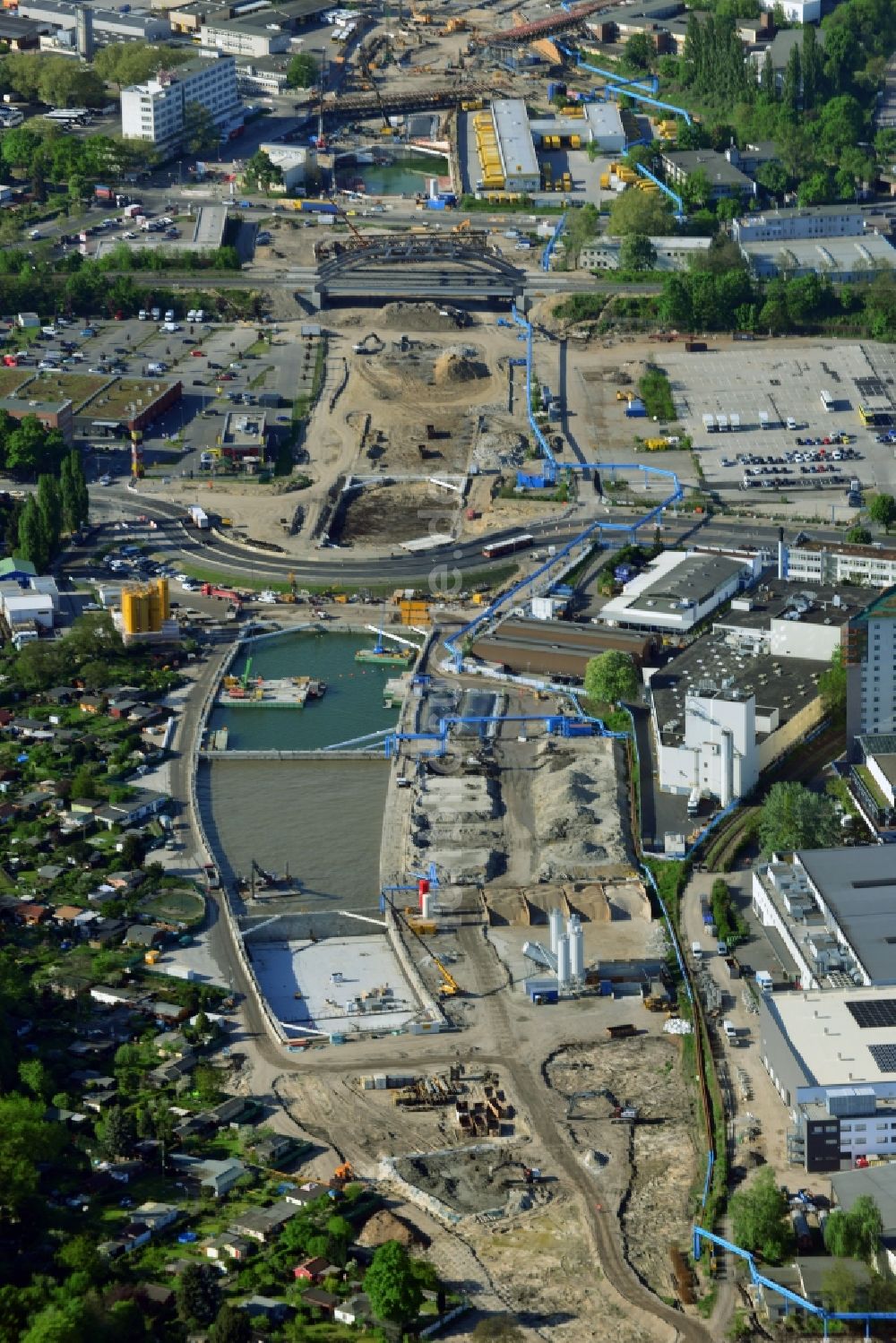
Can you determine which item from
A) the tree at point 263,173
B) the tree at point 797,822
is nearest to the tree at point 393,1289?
the tree at point 797,822

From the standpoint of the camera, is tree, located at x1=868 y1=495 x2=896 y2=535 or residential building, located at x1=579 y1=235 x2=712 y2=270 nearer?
tree, located at x1=868 y1=495 x2=896 y2=535

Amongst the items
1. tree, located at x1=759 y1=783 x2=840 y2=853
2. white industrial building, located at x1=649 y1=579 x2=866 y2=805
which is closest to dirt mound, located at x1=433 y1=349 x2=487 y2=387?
white industrial building, located at x1=649 y1=579 x2=866 y2=805

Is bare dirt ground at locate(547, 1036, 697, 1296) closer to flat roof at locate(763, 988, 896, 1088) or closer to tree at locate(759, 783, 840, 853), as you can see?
flat roof at locate(763, 988, 896, 1088)

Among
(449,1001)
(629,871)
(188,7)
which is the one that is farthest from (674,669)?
(188,7)

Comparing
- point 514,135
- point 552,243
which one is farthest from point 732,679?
point 514,135

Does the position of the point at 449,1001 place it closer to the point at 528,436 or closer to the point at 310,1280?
the point at 310,1280

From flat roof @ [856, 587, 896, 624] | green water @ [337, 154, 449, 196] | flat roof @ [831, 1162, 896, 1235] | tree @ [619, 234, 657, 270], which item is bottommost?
green water @ [337, 154, 449, 196]
